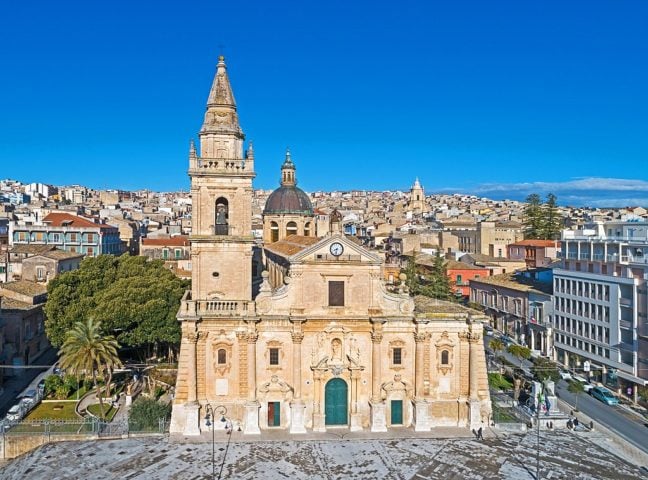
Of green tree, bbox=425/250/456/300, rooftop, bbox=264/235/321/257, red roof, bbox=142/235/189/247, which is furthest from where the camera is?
red roof, bbox=142/235/189/247

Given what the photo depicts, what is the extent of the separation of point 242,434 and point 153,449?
208 inches

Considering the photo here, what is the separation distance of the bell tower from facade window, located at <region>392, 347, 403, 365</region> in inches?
389

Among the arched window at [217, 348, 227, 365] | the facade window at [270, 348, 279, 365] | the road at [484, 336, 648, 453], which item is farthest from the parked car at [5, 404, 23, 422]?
the road at [484, 336, 648, 453]

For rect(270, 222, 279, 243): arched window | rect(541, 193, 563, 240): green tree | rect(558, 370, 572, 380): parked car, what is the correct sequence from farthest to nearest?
1. rect(541, 193, 563, 240): green tree
2. rect(270, 222, 279, 243): arched window
3. rect(558, 370, 572, 380): parked car

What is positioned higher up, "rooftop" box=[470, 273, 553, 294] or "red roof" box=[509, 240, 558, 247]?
"red roof" box=[509, 240, 558, 247]

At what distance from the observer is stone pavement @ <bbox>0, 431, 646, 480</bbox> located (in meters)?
32.0

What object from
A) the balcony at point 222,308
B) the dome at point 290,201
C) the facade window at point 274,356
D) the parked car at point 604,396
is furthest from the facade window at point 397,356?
the dome at point 290,201

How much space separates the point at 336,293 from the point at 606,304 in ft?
81.7

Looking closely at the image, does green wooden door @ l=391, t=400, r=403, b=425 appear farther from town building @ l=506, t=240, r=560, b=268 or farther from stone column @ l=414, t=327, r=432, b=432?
town building @ l=506, t=240, r=560, b=268

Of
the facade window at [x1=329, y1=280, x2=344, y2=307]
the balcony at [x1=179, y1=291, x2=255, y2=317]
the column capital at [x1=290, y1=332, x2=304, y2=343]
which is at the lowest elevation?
the column capital at [x1=290, y1=332, x2=304, y2=343]

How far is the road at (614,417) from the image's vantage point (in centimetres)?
3884

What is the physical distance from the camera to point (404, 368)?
39625 millimetres

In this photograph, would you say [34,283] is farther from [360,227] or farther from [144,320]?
[360,227]

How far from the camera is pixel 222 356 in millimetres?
38594
